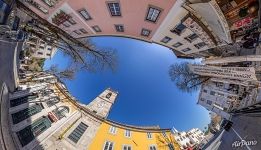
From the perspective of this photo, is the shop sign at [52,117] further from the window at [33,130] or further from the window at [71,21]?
the window at [71,21]

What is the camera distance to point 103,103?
4984 centimetres

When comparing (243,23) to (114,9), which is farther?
(114,9)

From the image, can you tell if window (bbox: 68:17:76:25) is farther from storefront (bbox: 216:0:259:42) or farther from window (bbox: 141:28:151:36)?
storefront (bbox: 216:0:259:42)

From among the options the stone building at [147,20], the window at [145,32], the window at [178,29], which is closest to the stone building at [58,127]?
the stone building at [147,20]

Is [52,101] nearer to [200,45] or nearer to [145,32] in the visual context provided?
[145,32]

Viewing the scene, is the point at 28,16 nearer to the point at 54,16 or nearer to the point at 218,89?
the point at 54,16

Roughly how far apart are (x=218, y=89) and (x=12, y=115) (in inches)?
1211

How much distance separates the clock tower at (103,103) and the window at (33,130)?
53.5 feet

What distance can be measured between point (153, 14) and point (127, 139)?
23294 mm

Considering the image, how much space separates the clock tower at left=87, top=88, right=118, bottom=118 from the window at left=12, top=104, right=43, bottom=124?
16.5 metres

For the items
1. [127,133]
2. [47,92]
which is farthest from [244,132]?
[47,92]

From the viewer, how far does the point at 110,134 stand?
35781 mm

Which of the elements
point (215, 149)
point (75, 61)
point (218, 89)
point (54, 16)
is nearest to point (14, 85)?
point (75, 61)

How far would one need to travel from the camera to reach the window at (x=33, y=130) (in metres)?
24.0
